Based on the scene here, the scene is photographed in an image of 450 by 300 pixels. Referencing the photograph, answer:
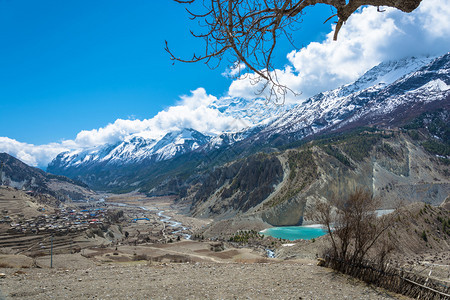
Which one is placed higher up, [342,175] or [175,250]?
[342,175]

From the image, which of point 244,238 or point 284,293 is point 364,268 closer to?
point 284,293

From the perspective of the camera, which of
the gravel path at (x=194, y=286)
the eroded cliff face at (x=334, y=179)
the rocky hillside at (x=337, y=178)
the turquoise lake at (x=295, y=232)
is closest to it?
the gravel path at (x=194, y=286)

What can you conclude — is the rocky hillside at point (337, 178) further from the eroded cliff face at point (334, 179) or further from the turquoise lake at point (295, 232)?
the turquoise lake at point (295, 232)

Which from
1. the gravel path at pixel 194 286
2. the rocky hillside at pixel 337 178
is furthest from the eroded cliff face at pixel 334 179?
the gravel path at pixel 194 286

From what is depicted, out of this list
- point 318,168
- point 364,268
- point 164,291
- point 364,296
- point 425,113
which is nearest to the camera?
point 164,291

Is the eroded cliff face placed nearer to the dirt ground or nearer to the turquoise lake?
the turquoise lake

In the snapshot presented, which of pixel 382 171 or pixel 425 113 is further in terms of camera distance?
pixel 425 113

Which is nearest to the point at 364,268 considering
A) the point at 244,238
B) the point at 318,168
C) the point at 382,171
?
the point at 244,238
